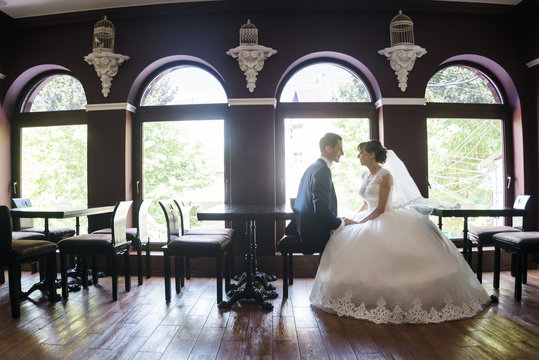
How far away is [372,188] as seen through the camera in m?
3.31

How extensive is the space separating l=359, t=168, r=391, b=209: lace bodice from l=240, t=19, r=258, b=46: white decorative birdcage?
2.34 metres

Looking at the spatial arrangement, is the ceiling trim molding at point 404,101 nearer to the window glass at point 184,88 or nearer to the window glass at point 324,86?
the window glass at point 324,86

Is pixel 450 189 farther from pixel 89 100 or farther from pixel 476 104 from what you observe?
pixel 89 100

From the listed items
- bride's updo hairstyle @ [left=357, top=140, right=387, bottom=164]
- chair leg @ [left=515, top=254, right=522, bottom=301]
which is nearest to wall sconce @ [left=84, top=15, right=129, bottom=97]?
bride's updo hairstyle @ [left=357, top=140, right=387, bottom=164]

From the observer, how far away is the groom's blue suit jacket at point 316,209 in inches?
118

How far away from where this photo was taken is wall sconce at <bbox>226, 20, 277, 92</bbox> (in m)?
4.39

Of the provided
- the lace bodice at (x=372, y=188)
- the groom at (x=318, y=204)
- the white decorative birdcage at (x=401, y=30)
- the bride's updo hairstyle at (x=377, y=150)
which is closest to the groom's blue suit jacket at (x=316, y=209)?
the groom at (x=318, y=204)

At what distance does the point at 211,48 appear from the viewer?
4.62 metres

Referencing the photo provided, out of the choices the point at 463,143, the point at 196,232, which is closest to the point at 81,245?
the point at 196,232

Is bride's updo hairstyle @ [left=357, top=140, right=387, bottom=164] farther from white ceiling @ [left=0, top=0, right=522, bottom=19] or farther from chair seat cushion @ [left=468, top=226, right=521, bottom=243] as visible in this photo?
white ceiling @ [left=0, top=0, right=522, bottom=19]

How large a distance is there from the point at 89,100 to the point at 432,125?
4.66m

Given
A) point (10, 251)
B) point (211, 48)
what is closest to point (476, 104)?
point (211, 48)

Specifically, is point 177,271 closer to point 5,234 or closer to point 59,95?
point 5,234

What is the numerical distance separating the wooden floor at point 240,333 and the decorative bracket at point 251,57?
2718 millimetres
